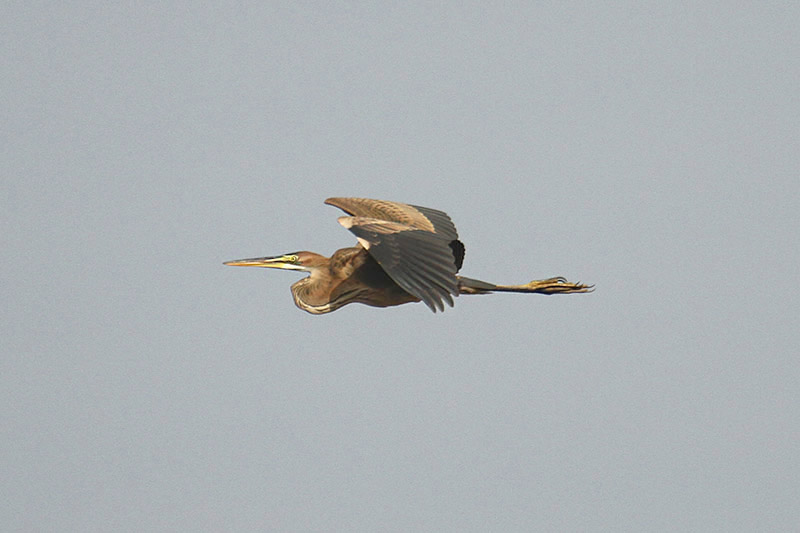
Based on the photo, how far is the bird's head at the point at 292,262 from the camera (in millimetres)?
11752

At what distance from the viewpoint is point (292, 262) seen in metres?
11.8

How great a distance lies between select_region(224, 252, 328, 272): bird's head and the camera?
38.6 feet

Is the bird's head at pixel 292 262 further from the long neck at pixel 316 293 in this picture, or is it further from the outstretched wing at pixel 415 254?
the outstretched wing at pixel 415 254

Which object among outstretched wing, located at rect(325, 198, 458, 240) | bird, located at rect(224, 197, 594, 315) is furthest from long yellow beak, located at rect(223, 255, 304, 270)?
outstretched wing, located at rect(325, 198, 458, 240)

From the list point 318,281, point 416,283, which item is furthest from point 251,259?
point 416,283

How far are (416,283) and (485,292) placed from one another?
239cm

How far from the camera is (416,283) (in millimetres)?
9617

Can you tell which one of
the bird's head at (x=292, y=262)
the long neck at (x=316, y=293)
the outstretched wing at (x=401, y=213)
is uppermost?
the outstretched wing at (x=401, y=213)

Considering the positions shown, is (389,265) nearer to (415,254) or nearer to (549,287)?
(415,254)

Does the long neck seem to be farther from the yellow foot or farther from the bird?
the yellow foot

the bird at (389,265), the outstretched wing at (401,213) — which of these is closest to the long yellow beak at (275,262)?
the bird at (389,265)

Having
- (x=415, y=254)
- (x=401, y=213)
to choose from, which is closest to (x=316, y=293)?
(x=401, y=213)

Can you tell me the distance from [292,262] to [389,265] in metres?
2.19

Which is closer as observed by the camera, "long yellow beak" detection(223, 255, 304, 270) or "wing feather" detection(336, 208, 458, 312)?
"wing feather" detection(336, 208, 458, 312)
